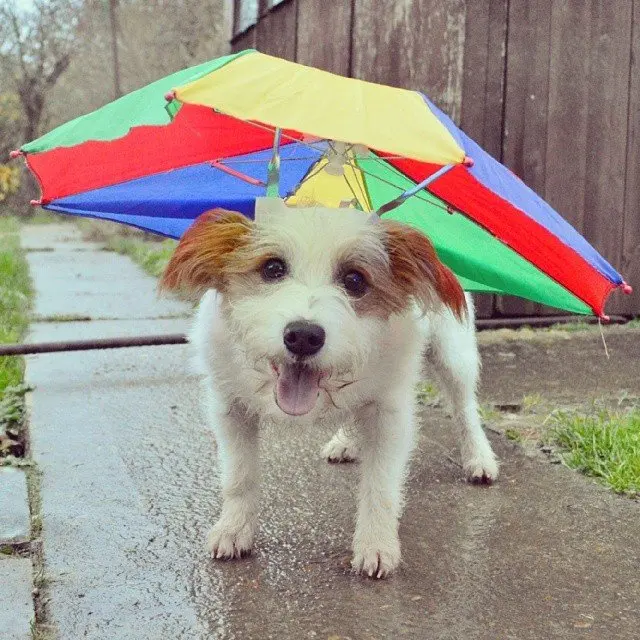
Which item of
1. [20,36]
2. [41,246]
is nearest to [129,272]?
[41,246]

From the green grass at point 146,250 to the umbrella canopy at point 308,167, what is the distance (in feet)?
18.0

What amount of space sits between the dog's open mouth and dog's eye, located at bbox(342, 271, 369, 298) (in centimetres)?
24

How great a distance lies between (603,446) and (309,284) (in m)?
1.71

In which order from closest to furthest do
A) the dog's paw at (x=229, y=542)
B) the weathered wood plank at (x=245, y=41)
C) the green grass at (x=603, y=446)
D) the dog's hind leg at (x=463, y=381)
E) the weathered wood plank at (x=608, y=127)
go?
the dog's paw at (x=229, y=542)
the green grass at (x=603, y=446)
the dog's hind leg at (x=463, y=381)
the weathered wood plank at (x=608, y=127)
the weathered wood plank at (x=245, y=41)

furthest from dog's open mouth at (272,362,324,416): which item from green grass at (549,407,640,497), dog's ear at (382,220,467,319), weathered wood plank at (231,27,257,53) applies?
weathered wood plank at (231,27,257,53)

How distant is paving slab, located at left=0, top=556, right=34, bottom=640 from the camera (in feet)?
7.27

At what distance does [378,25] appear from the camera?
6098 mm

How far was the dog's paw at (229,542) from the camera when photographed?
274cm

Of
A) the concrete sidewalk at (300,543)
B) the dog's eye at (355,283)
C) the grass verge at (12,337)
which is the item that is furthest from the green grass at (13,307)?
the dog's eye at (355,283)

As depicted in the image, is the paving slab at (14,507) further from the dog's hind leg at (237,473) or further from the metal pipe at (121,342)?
the metal pipe at (121,342)

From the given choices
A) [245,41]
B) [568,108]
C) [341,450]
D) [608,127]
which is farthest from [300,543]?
[245,41]

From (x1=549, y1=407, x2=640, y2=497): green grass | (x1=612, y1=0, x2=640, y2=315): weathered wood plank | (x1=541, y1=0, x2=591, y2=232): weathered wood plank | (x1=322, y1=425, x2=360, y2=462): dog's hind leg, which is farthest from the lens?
(x1=612, y1=0, x2=640, y2=315): weathered wood plank

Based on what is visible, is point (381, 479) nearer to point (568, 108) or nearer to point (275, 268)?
point (275, 268)

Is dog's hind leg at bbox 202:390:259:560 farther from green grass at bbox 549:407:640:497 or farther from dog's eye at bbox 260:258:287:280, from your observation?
green grass at bbox 549:407:640:497
